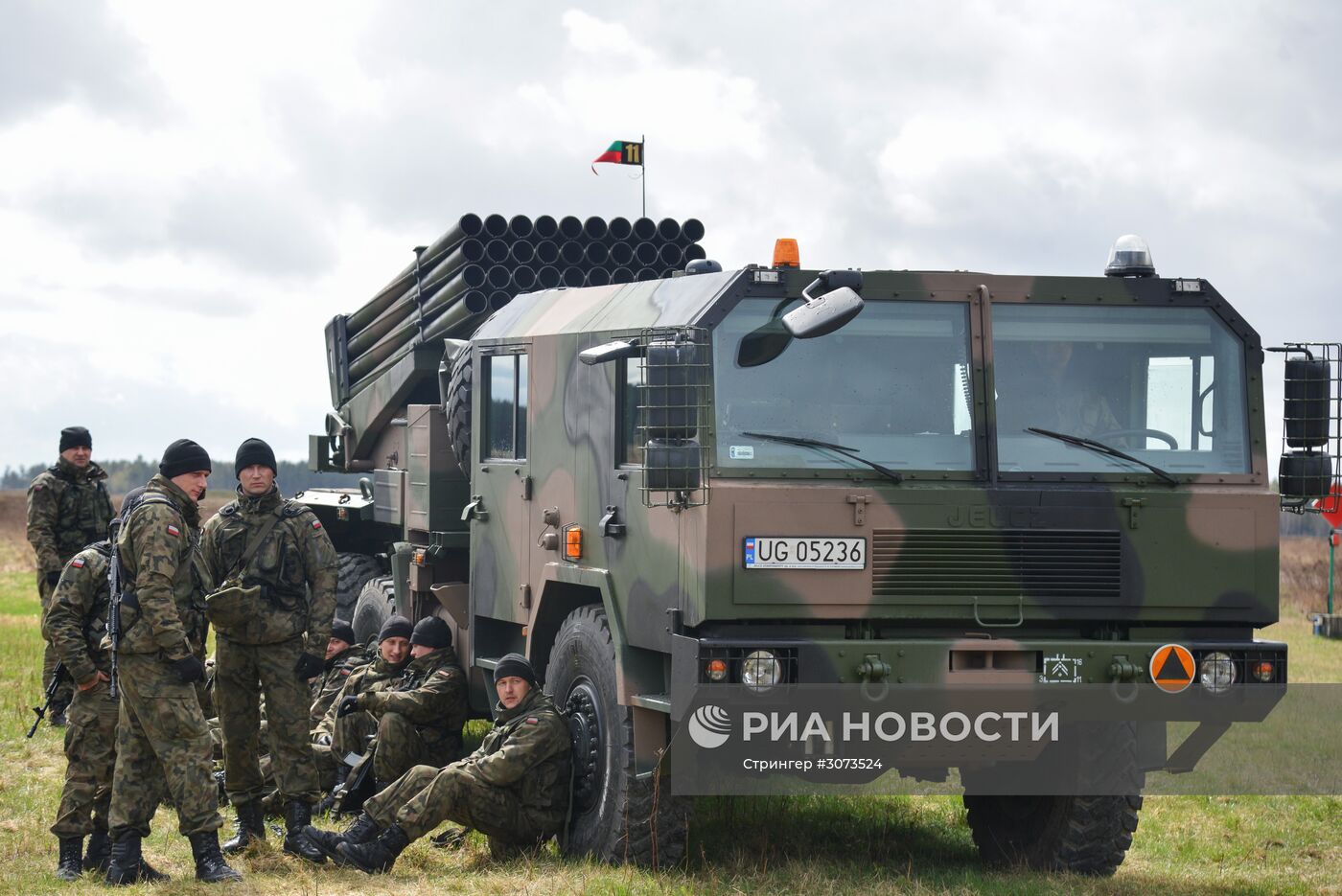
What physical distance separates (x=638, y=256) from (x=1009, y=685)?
4.57m

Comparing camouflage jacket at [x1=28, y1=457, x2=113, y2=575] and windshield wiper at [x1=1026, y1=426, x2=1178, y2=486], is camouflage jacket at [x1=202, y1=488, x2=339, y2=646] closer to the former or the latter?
windshield wiper at [x1=1026, y1=426, x2=1178, y2=486]

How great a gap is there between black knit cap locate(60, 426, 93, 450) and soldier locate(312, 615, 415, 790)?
127 inches

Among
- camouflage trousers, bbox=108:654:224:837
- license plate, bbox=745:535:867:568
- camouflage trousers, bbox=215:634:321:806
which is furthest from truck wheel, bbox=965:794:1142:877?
camouflage trousers, bbox=108:654:224:837

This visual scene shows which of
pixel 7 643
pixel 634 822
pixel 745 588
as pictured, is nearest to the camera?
pixel 745 588

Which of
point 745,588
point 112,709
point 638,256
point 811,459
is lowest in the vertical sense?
point 112,709

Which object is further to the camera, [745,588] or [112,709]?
[112,709]

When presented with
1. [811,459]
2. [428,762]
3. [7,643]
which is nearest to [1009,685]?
[811,459]

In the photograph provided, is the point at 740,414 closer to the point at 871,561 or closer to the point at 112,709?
the point at 871,561

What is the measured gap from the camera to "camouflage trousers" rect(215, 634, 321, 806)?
7.95 metres

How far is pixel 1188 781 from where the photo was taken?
1030 centimetres

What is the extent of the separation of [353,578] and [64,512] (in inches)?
78.6

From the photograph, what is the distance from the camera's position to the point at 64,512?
12.1 m

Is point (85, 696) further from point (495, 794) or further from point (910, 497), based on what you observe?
point (910, 497)

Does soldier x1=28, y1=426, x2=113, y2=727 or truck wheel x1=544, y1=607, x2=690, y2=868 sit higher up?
soldier x1=28, y1=426, x2=113, y2=727
